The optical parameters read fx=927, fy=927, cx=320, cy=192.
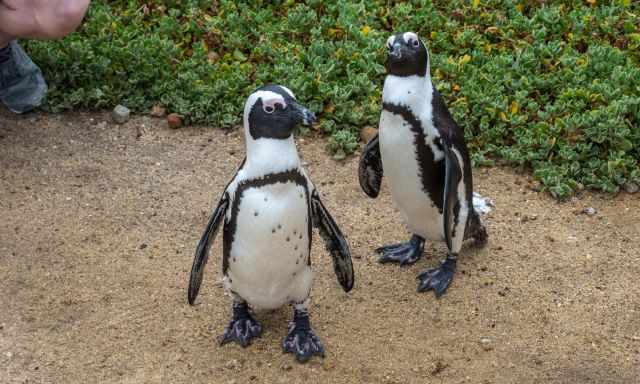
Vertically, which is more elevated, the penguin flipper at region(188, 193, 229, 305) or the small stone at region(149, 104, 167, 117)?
the penguin flipper at region(188, 193, 229, 305)

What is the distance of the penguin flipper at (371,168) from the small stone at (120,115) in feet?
5.39

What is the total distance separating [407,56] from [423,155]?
378 mm

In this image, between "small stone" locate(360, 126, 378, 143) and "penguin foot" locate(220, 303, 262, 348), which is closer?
"penguin foot" locate(220, 303, 262, 348)

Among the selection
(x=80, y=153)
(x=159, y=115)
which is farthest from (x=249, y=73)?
(x=80, y=153)

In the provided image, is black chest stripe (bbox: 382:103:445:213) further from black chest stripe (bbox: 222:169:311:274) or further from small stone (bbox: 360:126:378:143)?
small stone (bbox: 360:126:378:143)

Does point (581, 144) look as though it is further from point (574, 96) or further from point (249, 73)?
point (249, 73)

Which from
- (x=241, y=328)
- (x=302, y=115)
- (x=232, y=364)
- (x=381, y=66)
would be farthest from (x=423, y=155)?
(x=381, y=66)

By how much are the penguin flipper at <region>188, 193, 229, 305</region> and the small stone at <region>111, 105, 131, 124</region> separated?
6.33ft

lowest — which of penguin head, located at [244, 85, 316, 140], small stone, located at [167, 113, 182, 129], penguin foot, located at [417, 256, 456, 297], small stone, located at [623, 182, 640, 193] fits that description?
small stone, located at [167, 113, 182, 129]

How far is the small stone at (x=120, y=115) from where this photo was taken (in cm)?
495

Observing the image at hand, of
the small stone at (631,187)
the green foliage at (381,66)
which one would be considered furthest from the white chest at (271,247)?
the small stone at (631,187)

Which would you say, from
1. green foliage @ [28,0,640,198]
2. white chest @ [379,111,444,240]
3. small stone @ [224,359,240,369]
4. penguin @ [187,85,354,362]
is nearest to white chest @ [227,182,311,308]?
penguin @ [187,85,354,362]

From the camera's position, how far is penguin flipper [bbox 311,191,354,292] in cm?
326

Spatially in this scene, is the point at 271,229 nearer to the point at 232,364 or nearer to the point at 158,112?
the point at 232,364
